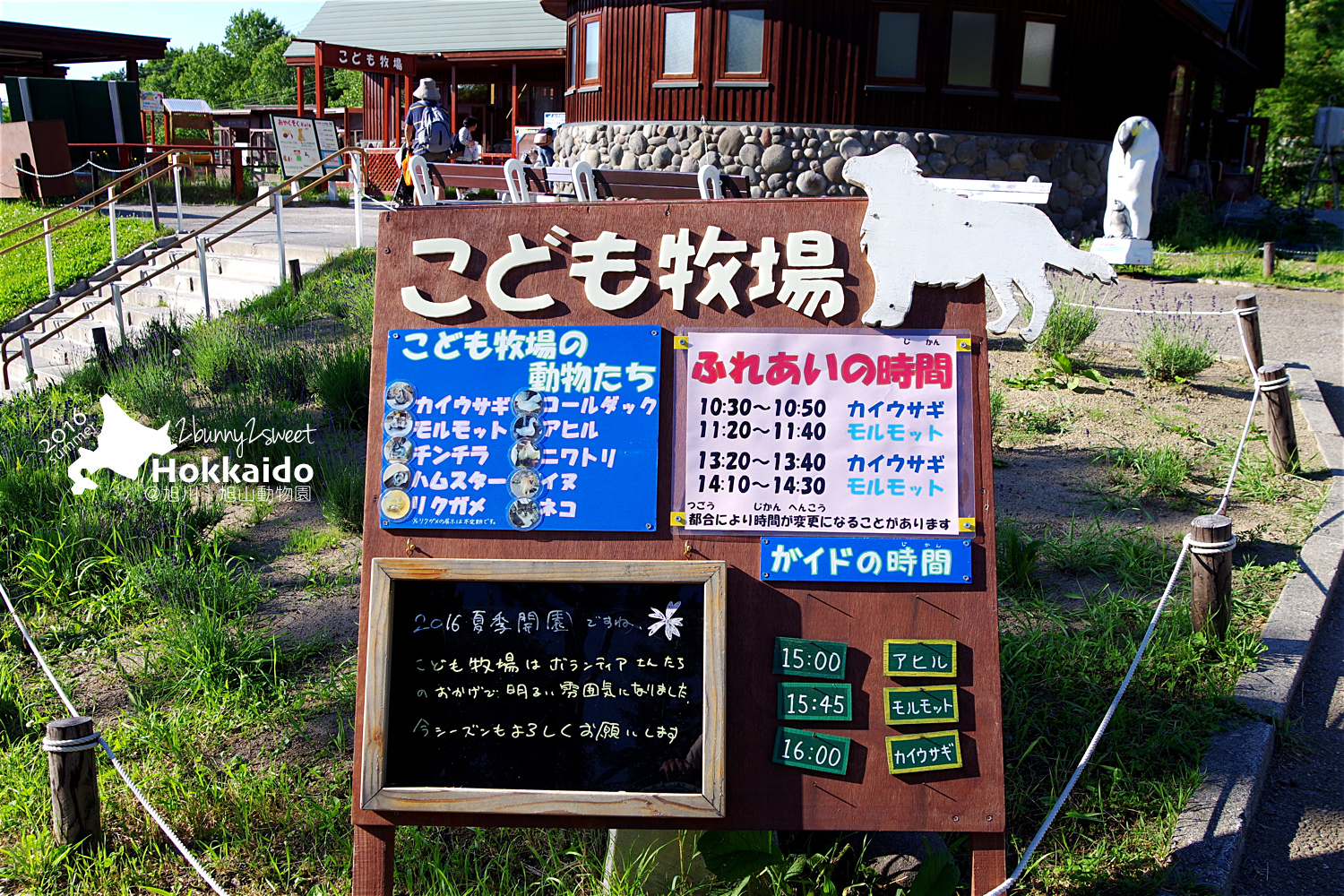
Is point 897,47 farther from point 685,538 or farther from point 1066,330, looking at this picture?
point 685,538

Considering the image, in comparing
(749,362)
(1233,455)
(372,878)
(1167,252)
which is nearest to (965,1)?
(1167,252)

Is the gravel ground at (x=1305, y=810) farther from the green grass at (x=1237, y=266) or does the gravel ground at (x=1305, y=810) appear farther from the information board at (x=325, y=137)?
the information board at (x=325, y=137)

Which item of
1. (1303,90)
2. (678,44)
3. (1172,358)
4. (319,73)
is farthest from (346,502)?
(1303,90)

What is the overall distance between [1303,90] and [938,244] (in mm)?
35778

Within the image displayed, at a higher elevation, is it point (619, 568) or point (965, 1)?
point (965, 1)

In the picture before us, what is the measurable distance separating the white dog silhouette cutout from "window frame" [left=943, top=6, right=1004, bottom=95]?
13135 mm

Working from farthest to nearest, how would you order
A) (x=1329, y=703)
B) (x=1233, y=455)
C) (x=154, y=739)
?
1. (x=1233, y=455)
2. (x=1329, y=703)
3. (x=154, y=739)

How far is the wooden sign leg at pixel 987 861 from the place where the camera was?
235cm

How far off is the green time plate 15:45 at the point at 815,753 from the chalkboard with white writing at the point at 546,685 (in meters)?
0.21

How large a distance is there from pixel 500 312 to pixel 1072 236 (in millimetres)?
14012

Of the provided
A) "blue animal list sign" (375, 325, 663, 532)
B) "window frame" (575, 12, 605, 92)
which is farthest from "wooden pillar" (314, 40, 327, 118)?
"blue animal list sign" (375, 325, 663, 532)

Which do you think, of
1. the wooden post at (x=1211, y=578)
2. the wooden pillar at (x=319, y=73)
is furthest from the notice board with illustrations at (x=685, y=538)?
the wooden pillar at (x=319, y=73)

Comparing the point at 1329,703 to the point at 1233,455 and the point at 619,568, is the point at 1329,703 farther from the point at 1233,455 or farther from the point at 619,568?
the point at 619,568

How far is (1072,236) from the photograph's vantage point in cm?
1459
